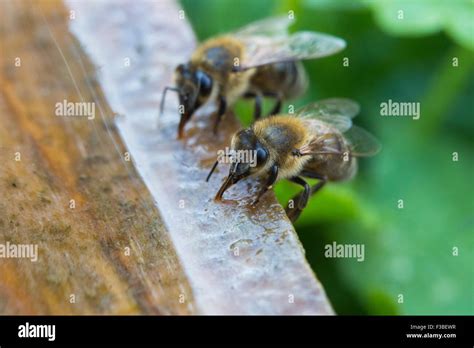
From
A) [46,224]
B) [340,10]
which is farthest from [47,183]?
[340,10]

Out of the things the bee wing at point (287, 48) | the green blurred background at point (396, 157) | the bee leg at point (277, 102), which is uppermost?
the bee wing at point (287, 48)

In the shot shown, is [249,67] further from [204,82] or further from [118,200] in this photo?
[118,200]

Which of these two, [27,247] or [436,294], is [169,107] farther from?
[436,294]

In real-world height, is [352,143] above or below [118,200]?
below

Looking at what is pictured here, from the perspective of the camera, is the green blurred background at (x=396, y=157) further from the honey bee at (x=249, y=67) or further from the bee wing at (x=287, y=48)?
the bee wing at (x=287, y=48)
